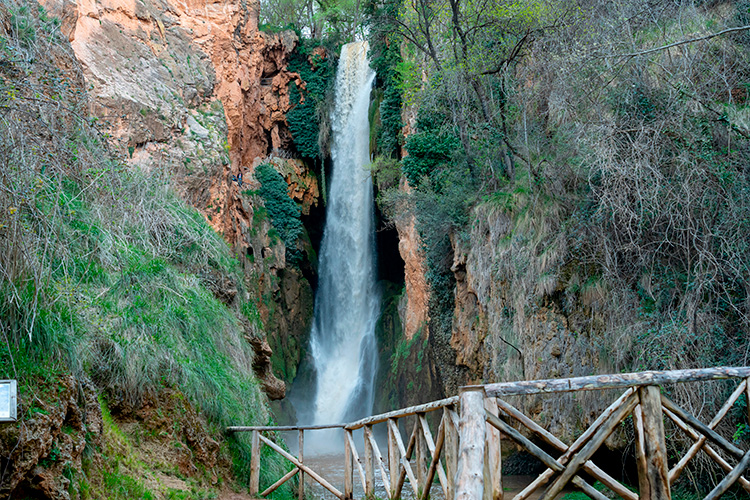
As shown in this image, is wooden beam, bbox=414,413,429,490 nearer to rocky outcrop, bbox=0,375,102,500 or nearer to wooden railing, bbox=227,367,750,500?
wooden railing, bbox=227,367,750,500

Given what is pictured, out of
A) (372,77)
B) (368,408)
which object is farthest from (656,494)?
(372,77)

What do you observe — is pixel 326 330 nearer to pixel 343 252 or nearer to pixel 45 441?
pixel 343 252

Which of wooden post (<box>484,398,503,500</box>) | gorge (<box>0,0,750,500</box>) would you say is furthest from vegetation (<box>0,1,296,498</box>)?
wooden post (<box>484,398,503,500</box>)

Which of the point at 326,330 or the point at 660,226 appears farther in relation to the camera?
the point at 326,330

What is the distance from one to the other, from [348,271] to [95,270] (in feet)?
47.6

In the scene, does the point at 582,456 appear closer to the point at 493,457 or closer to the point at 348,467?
the point at 493,457

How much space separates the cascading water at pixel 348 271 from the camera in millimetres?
20156

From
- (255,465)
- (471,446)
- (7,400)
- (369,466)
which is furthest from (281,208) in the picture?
(471,446)

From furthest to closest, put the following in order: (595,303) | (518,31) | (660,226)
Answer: (518,31), (595,303), (660,226)

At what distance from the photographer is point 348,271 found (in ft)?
71.4

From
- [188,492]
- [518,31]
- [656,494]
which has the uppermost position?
[518,31]

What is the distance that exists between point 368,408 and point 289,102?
12.0 m

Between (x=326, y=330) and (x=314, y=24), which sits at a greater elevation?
(x=314, y=24)

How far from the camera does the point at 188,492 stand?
6402 mm
